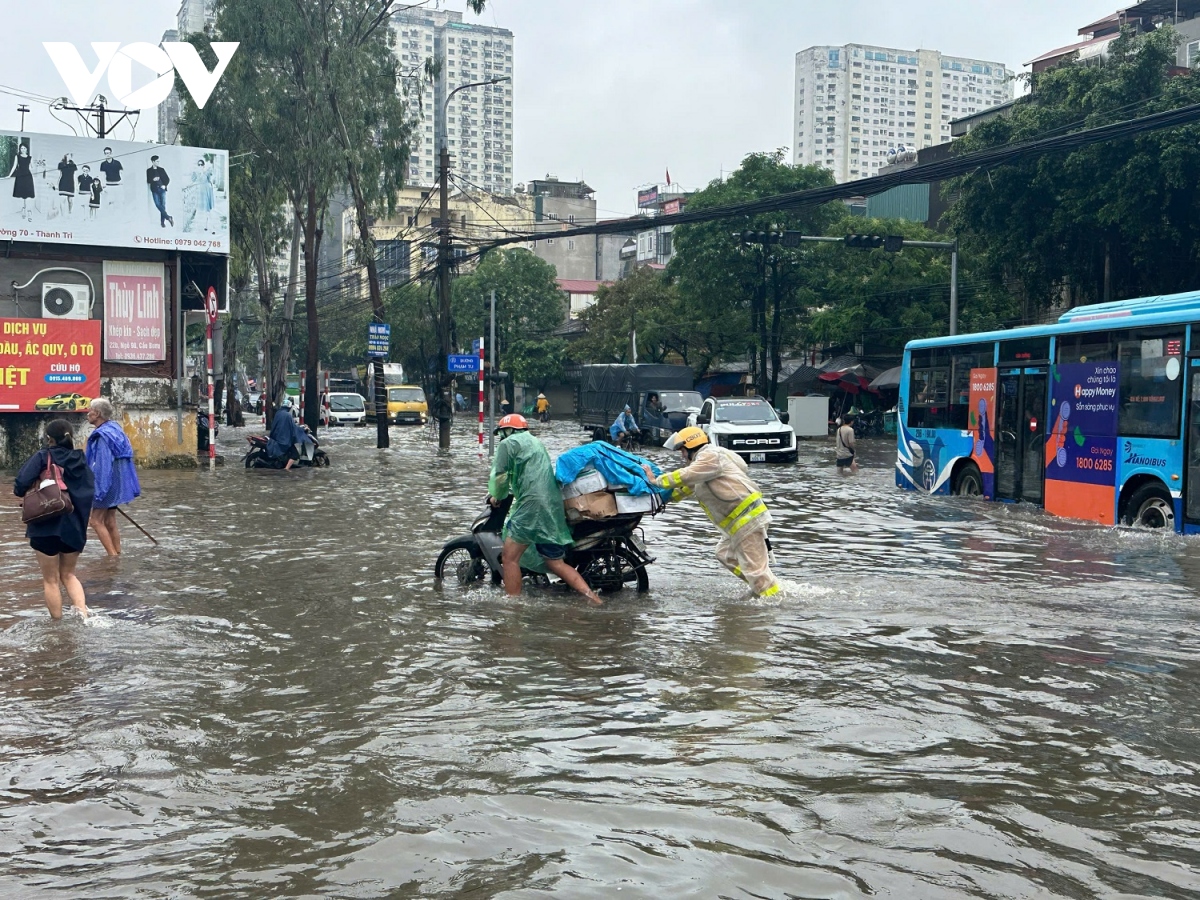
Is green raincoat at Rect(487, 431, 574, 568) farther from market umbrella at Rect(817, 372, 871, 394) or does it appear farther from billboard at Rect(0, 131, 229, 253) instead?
market umbrella at Rect(817, 372, 871, 394)

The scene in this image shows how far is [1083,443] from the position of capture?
638 inches

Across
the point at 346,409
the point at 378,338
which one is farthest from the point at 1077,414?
the point at 346,409

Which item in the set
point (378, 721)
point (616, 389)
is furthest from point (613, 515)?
point (616, 389)

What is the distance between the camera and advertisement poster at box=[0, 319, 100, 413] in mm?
25031

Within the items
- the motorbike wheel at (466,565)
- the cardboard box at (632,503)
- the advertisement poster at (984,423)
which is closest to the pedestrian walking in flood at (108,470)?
the motorbike wheel at (466,565)

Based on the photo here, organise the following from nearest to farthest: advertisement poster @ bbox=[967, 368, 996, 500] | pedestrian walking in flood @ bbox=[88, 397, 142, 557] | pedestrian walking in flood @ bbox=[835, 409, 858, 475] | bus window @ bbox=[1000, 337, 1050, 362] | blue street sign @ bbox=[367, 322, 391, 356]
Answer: pedestrian walking in flood @ bbox=[88, 397, 142, 557], bus window @ bbox=[1000, 337, 1050, 362], advertisement poster @ bbox=[967, 368, 996, 500], pedestrian walking in flood @ bbox=[835, 409, 858, 475], blue street sign @ bbox=[367, 322, 391, 356]

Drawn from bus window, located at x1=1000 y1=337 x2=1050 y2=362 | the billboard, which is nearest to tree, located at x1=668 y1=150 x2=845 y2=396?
the billboard

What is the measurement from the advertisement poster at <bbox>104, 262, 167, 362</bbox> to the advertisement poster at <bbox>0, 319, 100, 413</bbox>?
1.71ft

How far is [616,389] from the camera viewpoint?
155 ft

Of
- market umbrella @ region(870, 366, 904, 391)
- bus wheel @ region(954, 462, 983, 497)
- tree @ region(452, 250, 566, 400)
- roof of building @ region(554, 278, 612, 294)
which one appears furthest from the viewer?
roof of building @ region(554, 278, 612, 294)

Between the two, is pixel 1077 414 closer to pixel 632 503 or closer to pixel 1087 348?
pixel 1087 348

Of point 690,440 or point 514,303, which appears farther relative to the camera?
point 514,303

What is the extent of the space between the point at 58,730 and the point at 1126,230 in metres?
28.6

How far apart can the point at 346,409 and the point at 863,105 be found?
131631 millimetres
